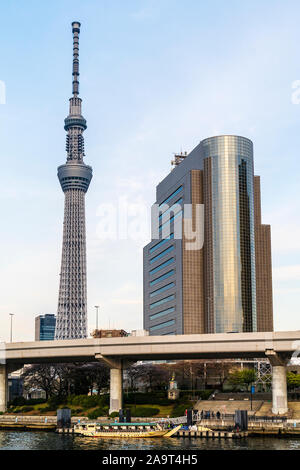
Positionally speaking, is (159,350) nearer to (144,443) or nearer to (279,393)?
(279,393)

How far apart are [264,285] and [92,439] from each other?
12239cm

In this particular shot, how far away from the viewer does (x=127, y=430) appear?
3398 inches

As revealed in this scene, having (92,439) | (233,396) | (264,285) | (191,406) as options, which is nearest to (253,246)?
(264,285)

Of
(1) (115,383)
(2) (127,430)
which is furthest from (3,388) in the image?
(2) (127,430)

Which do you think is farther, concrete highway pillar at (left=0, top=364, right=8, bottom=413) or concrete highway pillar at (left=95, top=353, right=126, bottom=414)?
concrete highway pillar at (left=0, top=364, right=8, bottom=413)

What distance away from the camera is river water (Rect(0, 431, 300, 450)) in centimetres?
7312

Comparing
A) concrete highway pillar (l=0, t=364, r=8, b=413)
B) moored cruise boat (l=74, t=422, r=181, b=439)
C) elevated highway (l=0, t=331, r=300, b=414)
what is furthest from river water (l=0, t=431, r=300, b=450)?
concrete highway pillar (l=0, t=364, r=8, b=413)

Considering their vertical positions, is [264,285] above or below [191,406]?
above

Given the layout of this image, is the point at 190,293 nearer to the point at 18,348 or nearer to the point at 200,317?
the point at 200,317

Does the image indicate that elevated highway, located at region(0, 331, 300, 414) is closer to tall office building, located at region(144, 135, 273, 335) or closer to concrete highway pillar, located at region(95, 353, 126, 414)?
concrete highway pillar, located at region(95, 353, 126, 414)

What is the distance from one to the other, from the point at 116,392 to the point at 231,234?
302 feet

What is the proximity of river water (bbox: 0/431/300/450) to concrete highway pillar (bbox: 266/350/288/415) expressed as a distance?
574 inches
